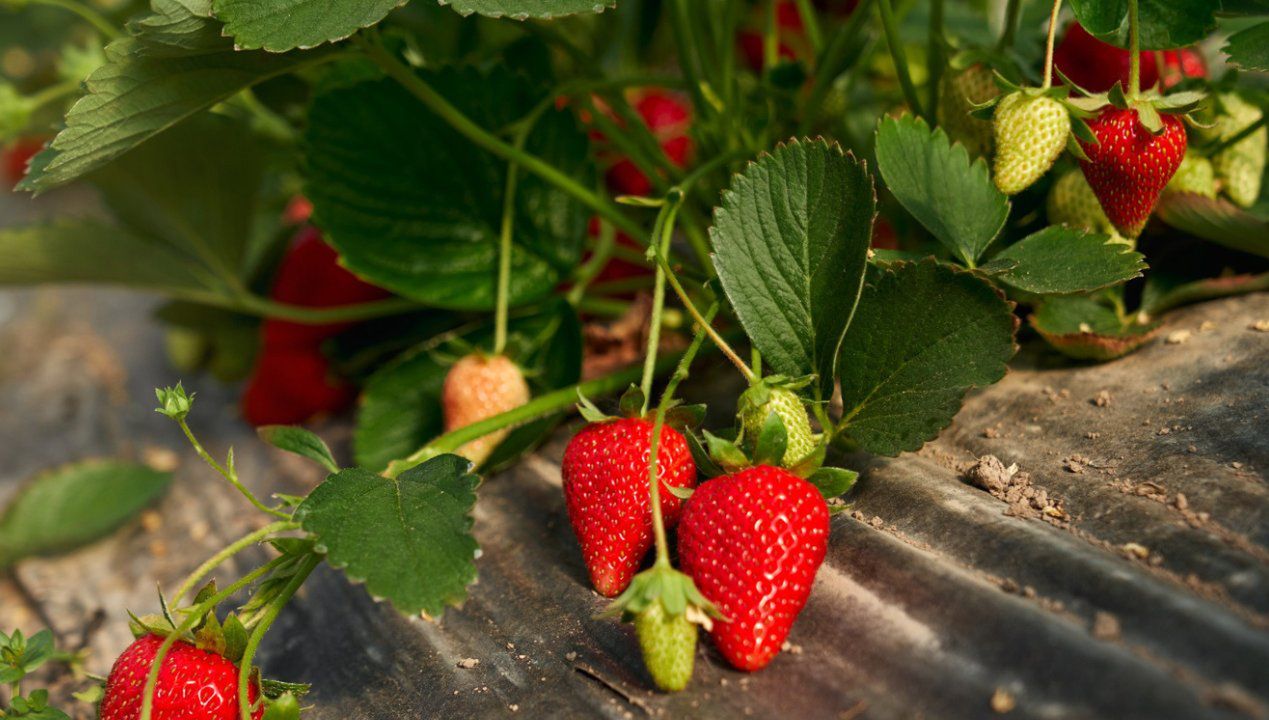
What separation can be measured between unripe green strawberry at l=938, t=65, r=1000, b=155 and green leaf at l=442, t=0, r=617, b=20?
11.3 inches

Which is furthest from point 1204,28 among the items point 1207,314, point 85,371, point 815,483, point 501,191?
point 85,371

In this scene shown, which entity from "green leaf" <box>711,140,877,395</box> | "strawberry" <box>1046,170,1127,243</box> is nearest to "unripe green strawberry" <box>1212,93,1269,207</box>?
"strawberry" <box>1046,170,1127,243</box>

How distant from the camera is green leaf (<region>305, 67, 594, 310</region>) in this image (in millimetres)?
843

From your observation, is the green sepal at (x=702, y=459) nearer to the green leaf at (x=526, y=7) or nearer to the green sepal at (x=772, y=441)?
the green sepal at (x=772, y=441)

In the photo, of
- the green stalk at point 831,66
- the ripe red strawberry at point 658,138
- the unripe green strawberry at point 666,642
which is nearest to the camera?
the unripe green strawberry at point 666,642

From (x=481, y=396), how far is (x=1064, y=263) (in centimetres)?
43

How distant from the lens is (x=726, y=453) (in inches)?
22.1

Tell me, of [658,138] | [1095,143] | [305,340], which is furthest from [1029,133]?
[305,340]

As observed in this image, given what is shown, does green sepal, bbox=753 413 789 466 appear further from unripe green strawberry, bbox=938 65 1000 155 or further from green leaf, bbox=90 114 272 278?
green leaf, bbox=90 114 272 278

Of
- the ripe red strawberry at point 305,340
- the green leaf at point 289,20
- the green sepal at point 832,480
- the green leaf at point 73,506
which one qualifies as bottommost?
the green leaf at point 73,506

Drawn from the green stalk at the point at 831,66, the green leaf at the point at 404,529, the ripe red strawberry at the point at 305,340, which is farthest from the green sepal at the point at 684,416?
the ripe red strawberry at the point at 305,340

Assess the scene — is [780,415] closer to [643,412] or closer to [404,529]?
A: [643,412]

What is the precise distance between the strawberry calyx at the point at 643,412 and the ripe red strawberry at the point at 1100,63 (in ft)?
1.30

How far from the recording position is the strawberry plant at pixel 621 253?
0.56 m
